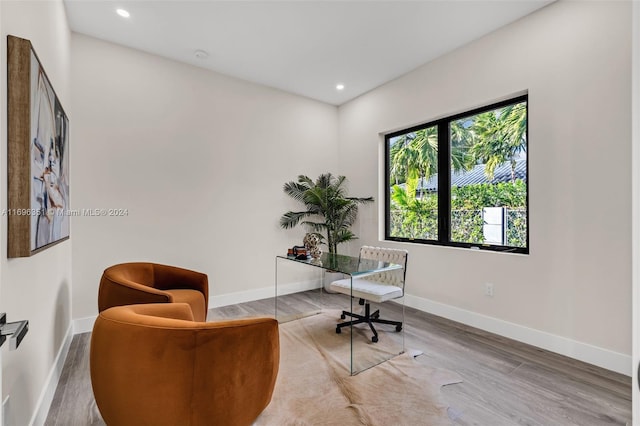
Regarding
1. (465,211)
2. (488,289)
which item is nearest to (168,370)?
(488,289)

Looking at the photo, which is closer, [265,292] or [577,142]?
[577,142]

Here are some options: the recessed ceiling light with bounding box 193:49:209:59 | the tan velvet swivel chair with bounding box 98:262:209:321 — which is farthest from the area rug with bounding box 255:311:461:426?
the recessed ceiling light with bounding box 193:49:209:59

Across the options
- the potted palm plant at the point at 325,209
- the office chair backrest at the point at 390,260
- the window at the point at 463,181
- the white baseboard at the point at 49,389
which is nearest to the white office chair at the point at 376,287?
the office chair backrest at the point at 390,260

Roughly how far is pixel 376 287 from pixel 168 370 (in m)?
1.95

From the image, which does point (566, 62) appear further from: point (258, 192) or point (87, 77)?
point (87, 77)

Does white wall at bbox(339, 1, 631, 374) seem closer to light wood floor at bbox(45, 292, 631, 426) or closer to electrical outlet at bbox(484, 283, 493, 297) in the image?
electrical outlet at bbox(484, 283, 493, 297)

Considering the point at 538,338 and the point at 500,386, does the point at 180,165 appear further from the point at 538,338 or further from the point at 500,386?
the point at 538,338

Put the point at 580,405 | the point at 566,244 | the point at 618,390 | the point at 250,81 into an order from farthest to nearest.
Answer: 1. the point at 250,81
2. the point at 566,244
3. the point at 618,390
4. the point at 580,405

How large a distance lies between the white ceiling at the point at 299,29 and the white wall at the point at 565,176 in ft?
1.19

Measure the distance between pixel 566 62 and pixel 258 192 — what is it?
354 centimetres

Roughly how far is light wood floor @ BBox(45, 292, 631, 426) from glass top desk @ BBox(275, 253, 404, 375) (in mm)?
→ 286

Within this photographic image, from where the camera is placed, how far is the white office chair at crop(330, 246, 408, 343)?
9.34 ft

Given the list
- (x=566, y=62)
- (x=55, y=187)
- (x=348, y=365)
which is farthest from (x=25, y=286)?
(x=566, y=62)

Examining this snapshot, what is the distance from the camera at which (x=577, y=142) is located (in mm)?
2617
